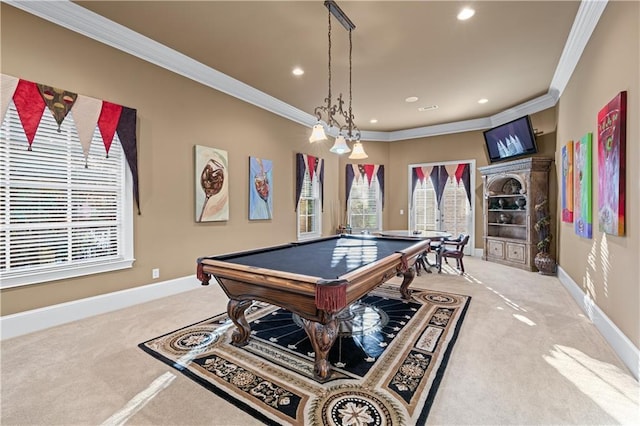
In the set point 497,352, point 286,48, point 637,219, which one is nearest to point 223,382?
point 497,352

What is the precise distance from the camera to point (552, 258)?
5.17 m

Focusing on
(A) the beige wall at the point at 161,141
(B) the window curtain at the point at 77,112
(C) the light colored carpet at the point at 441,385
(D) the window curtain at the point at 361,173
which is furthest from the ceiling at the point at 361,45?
(C) the light colored carpet at the point at 441,385

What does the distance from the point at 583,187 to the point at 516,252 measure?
273 cm

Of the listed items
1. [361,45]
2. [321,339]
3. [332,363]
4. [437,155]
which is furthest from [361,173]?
[321,339]

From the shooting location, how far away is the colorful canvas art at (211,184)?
429 centimetres

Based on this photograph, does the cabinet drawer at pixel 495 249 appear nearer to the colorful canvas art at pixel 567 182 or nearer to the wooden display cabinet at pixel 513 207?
A: the wooden display cabinet at pixel 513 207

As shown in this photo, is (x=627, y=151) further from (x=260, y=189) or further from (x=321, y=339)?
(x=260, y=189)

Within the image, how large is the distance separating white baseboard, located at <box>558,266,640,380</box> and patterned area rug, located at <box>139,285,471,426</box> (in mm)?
1164

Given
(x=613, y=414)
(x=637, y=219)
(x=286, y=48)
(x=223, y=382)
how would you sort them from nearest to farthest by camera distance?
(x=613, y=414) < (x=223, y=382) < (x=637, y=219) < (x=286, y=48)

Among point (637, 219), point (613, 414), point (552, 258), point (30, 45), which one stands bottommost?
point (613, 414)

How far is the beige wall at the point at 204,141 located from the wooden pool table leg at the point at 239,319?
6.13 feet

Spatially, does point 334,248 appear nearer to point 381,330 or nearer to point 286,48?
point 381,330

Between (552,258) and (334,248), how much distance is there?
4.38 meters

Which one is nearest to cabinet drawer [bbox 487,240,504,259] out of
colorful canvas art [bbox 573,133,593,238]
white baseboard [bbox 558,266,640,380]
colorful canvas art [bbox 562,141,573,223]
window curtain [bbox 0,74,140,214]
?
colorful canvas art [bbox 562,141,573,223]
